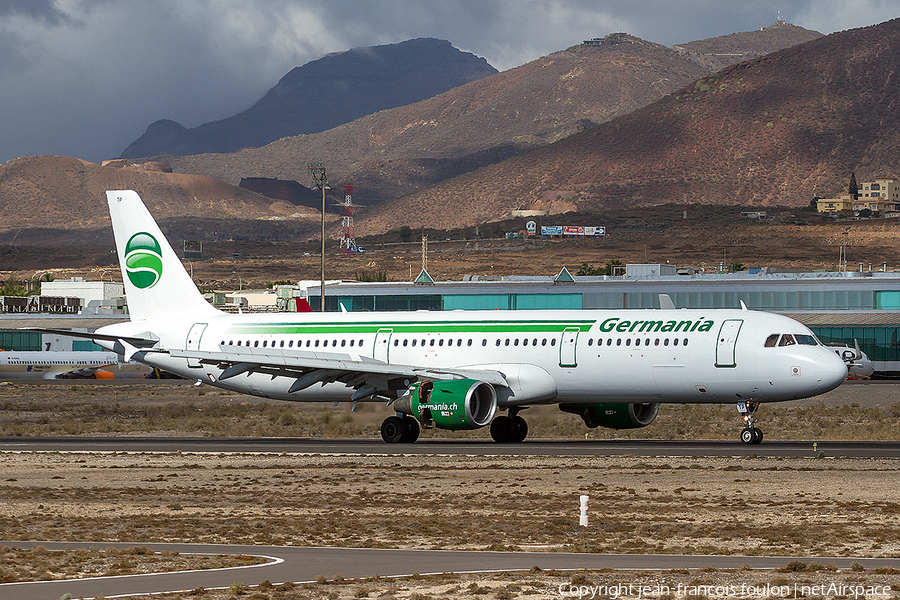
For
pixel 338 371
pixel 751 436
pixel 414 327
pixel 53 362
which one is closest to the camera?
pixel 751 436

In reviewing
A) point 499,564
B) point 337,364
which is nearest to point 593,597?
point 499,564

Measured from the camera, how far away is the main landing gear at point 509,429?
42938 mm

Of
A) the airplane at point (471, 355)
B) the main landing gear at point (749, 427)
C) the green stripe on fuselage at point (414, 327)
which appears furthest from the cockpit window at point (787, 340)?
the green stripe on fuselage at point (414, 327)

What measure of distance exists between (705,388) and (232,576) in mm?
25662

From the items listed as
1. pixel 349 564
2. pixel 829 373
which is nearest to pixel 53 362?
pixel 829 373

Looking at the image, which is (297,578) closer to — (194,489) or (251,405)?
(194,489)

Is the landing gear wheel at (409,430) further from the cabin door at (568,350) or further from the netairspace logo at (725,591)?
the netairspace logo at (725,591)

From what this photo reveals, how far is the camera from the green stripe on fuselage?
41.8 metres

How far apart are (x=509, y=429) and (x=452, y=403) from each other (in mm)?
4297

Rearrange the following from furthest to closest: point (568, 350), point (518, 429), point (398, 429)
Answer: point (518, 429)
point (398, 429)
point (568, 350)

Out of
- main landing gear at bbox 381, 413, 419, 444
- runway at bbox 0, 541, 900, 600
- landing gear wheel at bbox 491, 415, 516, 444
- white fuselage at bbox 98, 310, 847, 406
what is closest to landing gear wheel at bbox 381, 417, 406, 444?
main landing gear at bbox 381, 413, 419, 444

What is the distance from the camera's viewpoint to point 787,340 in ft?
126

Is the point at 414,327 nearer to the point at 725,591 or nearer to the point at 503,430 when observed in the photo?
the point at 503,430

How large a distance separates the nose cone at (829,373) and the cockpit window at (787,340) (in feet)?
3.59
